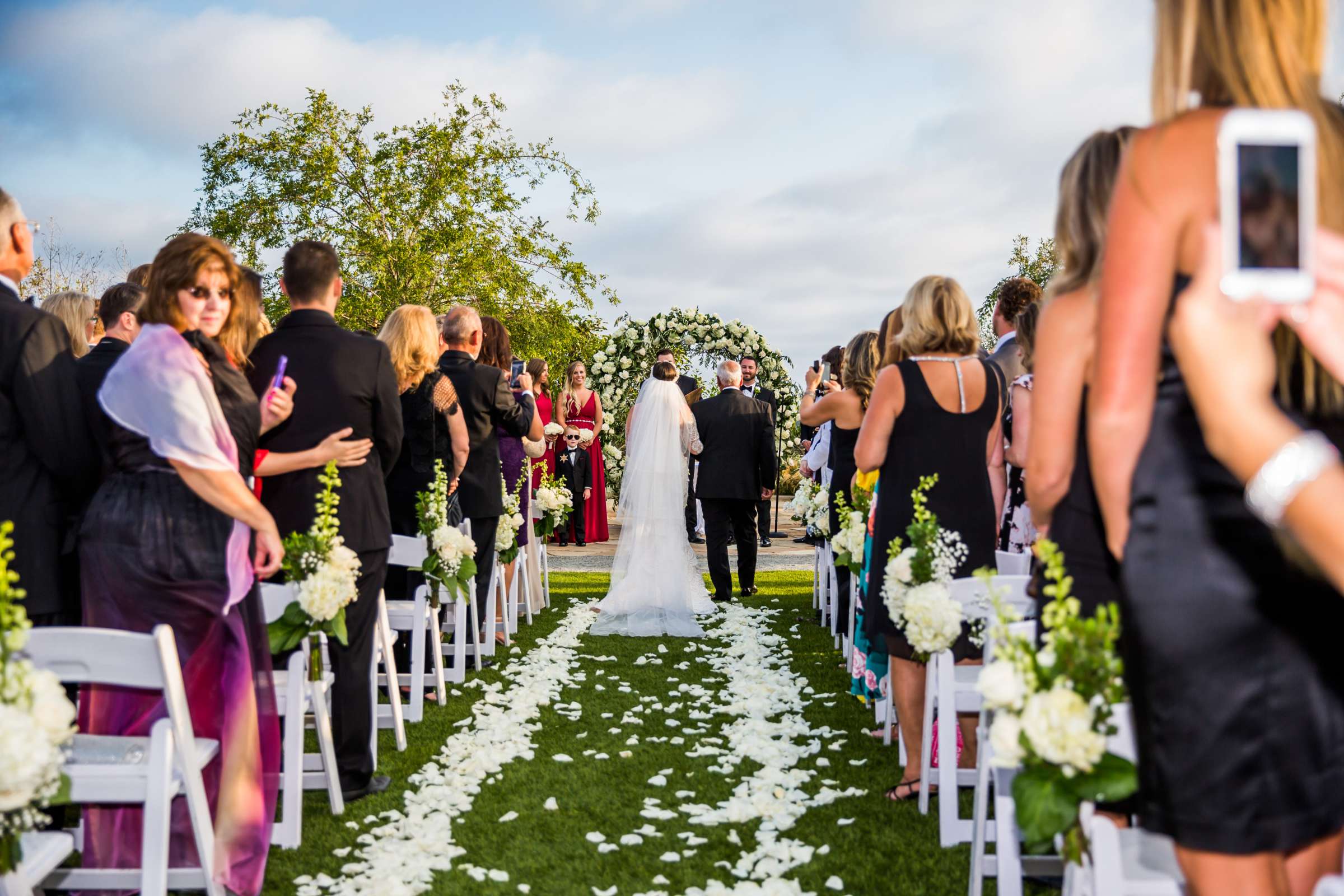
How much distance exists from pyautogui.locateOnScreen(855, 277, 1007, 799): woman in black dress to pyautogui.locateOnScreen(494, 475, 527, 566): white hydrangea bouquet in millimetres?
3607

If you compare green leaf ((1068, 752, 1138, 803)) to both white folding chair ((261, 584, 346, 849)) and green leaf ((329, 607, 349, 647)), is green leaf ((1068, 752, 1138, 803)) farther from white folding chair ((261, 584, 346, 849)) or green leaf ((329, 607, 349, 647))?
green leaf ((329, 607, 349, 647))

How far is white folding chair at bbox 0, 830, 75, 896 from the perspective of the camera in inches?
98.6

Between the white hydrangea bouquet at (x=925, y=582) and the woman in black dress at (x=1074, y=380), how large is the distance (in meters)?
1.38

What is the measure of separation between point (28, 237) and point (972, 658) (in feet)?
13.2

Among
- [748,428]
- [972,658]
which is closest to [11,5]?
[748,428]

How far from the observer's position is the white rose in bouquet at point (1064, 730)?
2.05 m

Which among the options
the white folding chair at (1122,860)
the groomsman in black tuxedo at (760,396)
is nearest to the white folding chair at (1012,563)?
the white folding chair at (1122,860)

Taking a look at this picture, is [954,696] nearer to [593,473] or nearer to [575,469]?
[575,469]

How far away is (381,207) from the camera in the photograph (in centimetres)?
2088

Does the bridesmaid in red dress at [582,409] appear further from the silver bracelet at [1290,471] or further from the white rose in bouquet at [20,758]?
the silver bracelet at [1290,471]

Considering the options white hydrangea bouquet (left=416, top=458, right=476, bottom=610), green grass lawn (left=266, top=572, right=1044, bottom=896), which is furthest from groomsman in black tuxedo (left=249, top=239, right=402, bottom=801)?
white hydrangea bouquet (left=416, top=458, right=476, bottom=610)

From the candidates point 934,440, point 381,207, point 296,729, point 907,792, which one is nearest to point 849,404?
point 934,440

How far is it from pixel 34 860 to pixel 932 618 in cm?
294

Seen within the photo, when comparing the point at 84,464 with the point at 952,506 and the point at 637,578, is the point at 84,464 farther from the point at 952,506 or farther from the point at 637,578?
the point at 637,578
